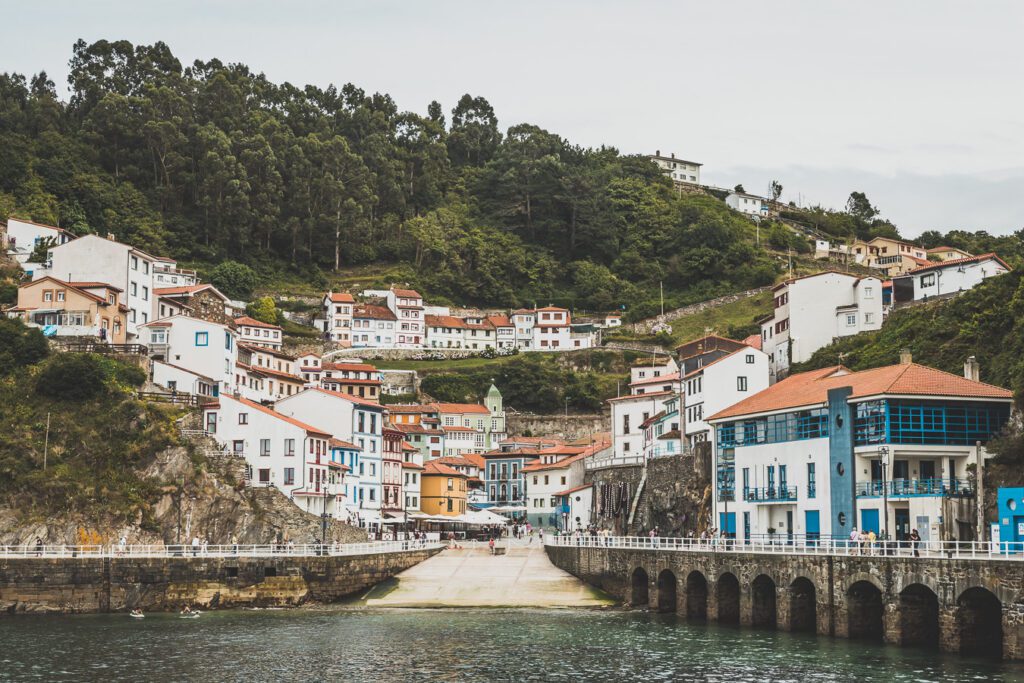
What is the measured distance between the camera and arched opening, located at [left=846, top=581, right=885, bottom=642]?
47250 mm

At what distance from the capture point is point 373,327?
449 feet

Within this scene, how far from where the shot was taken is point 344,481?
8362 cm

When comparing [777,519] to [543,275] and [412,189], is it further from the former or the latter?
[412,189]

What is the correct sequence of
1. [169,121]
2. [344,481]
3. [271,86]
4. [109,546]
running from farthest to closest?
[271,86] < [169,121] < [344,481] < [109,546]

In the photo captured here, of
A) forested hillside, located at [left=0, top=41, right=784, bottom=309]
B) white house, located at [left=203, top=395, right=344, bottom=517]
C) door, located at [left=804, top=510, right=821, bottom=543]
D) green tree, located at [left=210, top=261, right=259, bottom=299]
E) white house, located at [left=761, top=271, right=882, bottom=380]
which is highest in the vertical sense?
forested hillside, located at [left=0, top=41, right=784, bottom=309]

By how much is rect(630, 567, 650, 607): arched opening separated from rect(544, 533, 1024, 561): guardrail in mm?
1382

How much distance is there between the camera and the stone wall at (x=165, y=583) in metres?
63.0

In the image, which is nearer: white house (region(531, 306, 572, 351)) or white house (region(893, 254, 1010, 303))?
white house (region(893, 254, 1010, 303))

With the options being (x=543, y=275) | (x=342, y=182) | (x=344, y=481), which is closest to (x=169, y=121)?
(x=342, y=182)

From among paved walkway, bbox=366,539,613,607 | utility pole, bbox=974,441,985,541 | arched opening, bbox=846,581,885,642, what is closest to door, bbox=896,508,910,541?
utility pole, bbox=974,441,985,541

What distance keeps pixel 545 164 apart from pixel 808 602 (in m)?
123

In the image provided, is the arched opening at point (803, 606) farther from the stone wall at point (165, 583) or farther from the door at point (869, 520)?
the stone wall at point (165, 583)

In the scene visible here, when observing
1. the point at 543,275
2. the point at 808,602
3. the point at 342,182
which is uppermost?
the point at 342,182

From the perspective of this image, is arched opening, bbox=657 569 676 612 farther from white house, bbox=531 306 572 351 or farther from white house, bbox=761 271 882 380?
white house, bbox=531 306 572 351
